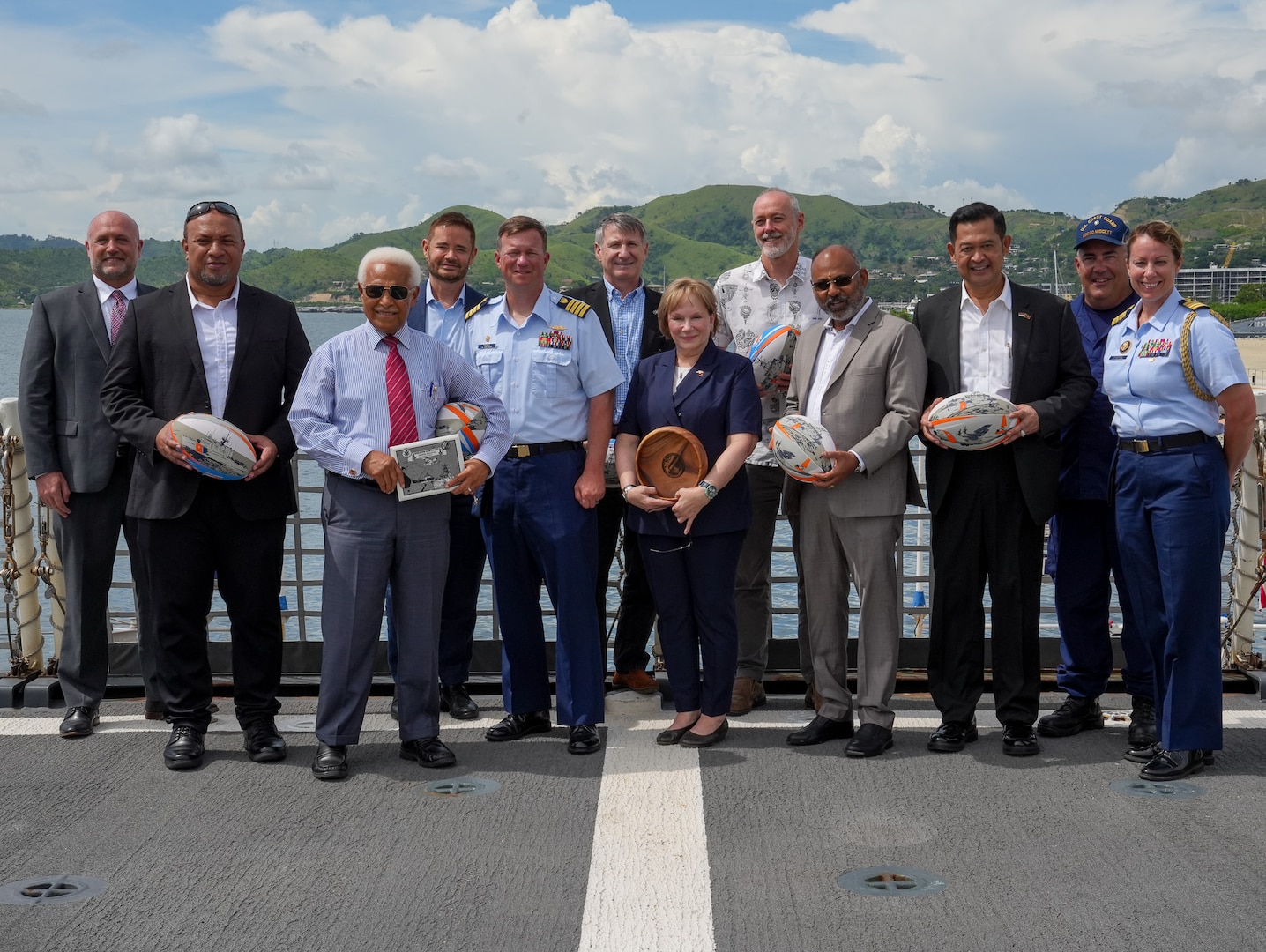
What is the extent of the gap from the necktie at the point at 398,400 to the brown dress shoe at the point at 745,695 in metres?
1.70

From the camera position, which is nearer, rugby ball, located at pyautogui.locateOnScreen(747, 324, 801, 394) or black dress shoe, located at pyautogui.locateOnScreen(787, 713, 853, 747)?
black dress shoe, located at pyautogui.locateOnScreen(787, 713, 853, 747)

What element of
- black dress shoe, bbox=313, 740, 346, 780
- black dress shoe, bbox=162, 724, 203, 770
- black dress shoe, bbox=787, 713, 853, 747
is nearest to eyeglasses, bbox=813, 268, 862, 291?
black dress shoe, bbox=787, 713, 853, 747

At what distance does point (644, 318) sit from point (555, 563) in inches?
46.0

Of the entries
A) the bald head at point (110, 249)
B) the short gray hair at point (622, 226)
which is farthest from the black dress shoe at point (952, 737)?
the bald head at point (110, 249)

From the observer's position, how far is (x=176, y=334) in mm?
4438

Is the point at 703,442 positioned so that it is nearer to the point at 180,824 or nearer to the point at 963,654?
the point at 963,654

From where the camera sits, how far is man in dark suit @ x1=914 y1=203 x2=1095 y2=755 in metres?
4.42

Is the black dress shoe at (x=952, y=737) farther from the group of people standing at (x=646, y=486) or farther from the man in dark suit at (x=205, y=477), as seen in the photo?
the man in dark suit at (x=205, y=477)

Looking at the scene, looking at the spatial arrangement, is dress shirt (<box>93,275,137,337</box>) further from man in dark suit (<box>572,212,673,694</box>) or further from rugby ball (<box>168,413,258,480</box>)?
man in dark suit (<box>572,212,673,694</box>)

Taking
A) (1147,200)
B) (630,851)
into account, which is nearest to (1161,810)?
(630,851)

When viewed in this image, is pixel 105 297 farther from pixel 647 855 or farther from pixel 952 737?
pixel 952 737

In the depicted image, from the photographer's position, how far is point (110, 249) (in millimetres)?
4777

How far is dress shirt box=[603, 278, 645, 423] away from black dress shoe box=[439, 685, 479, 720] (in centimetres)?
132

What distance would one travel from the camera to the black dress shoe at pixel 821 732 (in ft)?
14.9
